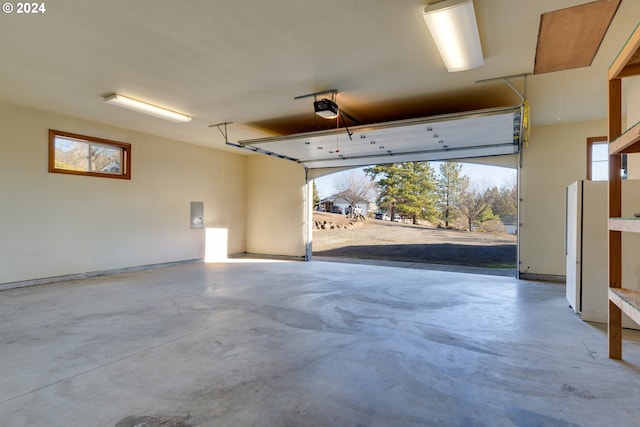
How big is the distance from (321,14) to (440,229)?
17498mm

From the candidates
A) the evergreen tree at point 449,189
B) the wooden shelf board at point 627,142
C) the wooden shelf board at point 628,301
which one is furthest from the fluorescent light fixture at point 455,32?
the evergreen tree at point 449,189

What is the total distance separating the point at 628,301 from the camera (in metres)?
2.16

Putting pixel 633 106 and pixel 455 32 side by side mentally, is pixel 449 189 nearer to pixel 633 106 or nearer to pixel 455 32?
pixel 633 106

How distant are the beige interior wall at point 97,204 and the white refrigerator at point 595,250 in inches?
312

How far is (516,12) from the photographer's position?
2.75 meters

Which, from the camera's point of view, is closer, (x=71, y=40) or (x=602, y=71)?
(x=71, y=40)

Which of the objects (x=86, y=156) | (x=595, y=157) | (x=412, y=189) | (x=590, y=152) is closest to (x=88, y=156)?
(x=86, y=156)

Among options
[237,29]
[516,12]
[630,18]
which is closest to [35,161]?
[237,29]

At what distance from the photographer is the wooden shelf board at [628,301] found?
197 centimetres

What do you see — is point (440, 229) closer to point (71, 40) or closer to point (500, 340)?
point (500, 340)

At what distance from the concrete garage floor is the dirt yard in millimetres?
4934

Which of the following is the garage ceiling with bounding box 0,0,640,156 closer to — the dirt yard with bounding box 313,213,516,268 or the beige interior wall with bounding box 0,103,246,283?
the beige interior wall with bounding box 0,103,246,283

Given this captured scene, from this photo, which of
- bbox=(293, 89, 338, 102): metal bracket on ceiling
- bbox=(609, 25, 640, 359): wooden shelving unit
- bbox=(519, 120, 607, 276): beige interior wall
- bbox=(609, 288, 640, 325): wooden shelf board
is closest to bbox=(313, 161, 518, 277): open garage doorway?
bbox=(519, 120, 607, 276): beige interior wall

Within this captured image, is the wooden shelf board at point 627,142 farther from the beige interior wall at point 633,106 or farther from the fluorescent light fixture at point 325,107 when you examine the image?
the fluorescent light fixture at point 325,107
